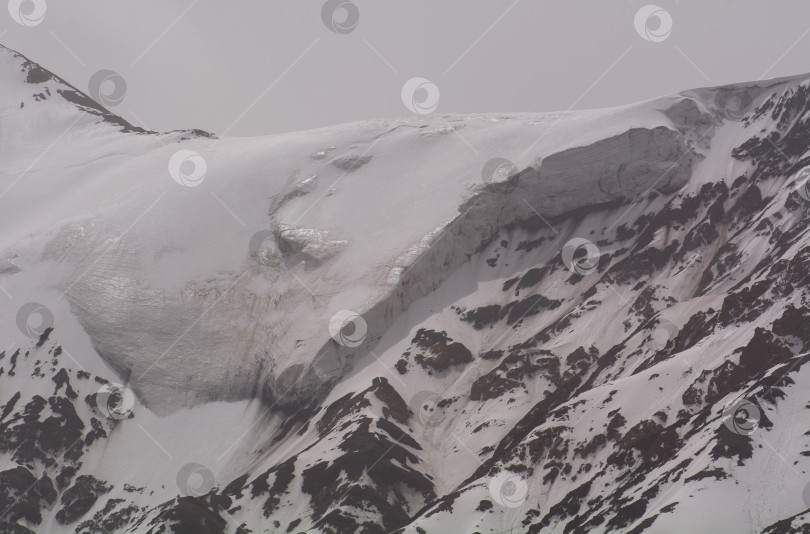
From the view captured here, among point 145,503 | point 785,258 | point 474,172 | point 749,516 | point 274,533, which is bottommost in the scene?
point 749,516

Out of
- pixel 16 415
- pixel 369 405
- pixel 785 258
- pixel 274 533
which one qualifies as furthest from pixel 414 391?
pixel 16 415

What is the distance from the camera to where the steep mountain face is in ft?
231

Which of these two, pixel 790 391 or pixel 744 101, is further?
pixel 744 101

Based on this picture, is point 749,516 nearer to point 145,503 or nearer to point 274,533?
point 274,533

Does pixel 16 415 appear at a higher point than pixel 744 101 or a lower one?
higher

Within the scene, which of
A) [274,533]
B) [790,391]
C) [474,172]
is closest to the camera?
[790,391]

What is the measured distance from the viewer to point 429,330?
10488 cm

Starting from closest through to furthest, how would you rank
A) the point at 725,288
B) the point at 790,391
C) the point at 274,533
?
the point at 790,391, the point at 274,533, the point at 725,288

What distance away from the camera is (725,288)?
88750 mm

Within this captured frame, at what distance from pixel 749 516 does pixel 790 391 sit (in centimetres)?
1165

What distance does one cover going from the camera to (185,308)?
114375 mm

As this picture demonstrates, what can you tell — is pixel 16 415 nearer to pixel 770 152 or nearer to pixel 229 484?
pixel 229 484

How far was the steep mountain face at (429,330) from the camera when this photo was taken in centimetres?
7044

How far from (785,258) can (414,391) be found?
41602 mm
